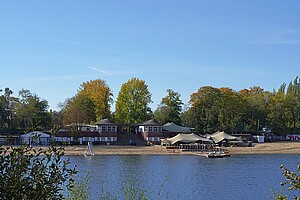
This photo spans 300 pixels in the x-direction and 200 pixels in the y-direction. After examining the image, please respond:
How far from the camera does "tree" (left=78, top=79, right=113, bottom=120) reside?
9506 centimetres

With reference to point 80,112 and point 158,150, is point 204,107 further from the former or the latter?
point 80,112

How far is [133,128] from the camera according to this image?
94.0 metres

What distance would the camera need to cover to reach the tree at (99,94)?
95062mm

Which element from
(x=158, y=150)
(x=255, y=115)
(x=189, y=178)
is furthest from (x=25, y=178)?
(x=255, y=115)

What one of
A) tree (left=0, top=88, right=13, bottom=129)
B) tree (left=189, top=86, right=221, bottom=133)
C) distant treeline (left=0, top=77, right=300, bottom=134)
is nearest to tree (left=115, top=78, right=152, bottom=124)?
distant treeline (left=0, top=77, right=300, bottom=134)

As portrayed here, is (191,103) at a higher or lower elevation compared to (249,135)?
higher

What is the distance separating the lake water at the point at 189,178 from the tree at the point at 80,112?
84.0 feet

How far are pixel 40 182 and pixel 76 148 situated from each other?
6908 cm

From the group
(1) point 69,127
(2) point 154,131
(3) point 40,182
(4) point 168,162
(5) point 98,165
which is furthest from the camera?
(2) point 154,131

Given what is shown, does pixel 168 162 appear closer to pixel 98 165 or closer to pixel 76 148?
pixel 98 165

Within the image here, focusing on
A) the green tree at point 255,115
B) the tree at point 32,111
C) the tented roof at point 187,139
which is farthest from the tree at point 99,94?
the green tree at point 255,115

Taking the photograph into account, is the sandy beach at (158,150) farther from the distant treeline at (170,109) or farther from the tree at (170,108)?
the tree at (170,108)

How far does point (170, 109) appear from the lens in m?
99.2

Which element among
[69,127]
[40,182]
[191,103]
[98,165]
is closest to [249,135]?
[191,103]
